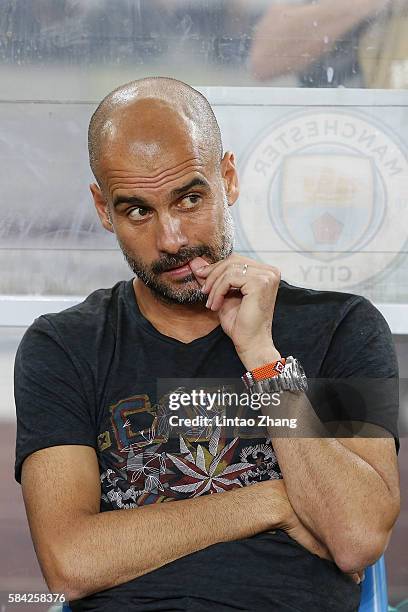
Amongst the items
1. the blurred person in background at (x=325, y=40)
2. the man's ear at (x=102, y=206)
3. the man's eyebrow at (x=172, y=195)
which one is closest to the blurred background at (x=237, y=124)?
the blurred person in background at (x=325, y=40)

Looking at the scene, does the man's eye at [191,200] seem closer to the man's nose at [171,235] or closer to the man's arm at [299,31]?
the man's nose at [171,235]

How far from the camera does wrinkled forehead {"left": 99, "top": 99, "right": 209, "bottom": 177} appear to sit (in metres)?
1.26

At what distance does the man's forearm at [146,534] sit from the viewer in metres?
1.13

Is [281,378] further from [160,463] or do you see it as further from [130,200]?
[130,200]

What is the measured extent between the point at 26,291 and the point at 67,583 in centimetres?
65

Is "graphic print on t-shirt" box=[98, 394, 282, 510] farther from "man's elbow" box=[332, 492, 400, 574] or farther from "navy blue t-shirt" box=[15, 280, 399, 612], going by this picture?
"man's elbow" box=[332, 492, 400, 574]

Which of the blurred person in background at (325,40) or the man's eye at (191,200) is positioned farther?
the blurred person in background at (325,40)

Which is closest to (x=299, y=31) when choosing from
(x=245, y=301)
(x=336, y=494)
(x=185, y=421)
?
(x=245, y=301)

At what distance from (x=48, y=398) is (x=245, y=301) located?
299mm

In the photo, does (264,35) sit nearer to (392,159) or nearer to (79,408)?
(392,159)

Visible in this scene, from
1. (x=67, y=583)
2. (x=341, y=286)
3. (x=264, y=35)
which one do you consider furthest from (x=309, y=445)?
(x=264, y=35)

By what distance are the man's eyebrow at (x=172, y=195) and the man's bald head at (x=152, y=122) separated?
0.14ft

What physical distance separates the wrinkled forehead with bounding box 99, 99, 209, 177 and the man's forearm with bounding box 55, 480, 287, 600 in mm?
459

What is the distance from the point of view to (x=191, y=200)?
1.27 meters
